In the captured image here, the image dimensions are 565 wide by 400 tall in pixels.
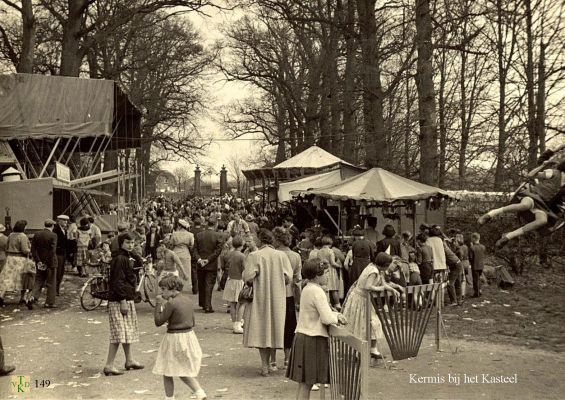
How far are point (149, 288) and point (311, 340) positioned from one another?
28.0 feet

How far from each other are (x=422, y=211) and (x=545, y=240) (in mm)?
13741

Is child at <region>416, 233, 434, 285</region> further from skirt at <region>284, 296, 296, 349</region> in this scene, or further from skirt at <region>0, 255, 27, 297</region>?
skirt at <region>0, 255, 27, 297</region>

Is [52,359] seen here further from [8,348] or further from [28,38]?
[28,38]

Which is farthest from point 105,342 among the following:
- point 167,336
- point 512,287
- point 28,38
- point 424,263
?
point 28,38

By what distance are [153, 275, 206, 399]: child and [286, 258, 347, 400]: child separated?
98 centimetres

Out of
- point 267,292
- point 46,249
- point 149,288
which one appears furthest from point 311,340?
point 46,249

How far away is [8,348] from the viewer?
1057cm

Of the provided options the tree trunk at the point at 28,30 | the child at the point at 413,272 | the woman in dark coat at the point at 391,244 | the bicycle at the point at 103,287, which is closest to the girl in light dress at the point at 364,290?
the child at the point at 413,272

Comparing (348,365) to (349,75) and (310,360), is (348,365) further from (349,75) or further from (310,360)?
(349,75)

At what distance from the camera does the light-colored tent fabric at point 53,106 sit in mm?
25203

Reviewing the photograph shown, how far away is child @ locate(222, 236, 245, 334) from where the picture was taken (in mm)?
11898

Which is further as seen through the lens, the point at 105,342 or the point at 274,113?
the point at 274,113

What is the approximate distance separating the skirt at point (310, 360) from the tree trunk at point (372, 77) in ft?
50.6

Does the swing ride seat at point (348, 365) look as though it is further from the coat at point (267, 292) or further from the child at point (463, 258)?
the child at point (463, 258)
